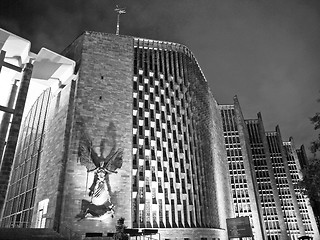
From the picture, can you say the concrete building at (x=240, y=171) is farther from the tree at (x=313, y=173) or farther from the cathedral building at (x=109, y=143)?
the tree at (x=313, y=173)

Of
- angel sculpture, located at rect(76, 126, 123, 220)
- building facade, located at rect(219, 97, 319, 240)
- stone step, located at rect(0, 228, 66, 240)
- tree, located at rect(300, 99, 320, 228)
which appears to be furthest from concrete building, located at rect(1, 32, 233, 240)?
building facade, located at rect(219, 97, 319, 240)

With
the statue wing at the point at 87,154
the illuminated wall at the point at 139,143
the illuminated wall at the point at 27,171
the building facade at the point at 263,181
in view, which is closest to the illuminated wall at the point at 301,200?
the building facade at the point at 263,181

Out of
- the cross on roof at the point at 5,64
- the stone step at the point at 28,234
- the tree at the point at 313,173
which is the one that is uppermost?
the cross on roof at the point at 5,64

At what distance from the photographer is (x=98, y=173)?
74.4ft

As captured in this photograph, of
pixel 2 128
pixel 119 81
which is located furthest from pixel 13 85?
pixel 119 81

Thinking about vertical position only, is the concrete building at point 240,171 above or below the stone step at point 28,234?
above

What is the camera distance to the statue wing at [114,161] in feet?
78.4

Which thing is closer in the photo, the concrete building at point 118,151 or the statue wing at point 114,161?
the concrete building at point 118,151

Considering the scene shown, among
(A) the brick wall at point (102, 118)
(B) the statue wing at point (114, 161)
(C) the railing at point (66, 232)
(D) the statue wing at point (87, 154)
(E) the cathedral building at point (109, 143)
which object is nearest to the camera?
(C) the railing at point (66, 232)

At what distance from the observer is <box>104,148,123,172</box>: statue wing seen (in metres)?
23.9

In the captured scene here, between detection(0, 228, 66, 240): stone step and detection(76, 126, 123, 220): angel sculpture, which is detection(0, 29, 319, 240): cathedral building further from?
detection(0, 228, 66, 240): stone step

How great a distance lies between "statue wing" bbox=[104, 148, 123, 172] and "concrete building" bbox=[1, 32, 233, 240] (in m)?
0.09

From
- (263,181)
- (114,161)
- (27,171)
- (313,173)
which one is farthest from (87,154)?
(263,181)

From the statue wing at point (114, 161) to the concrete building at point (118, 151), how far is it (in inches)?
3.6
